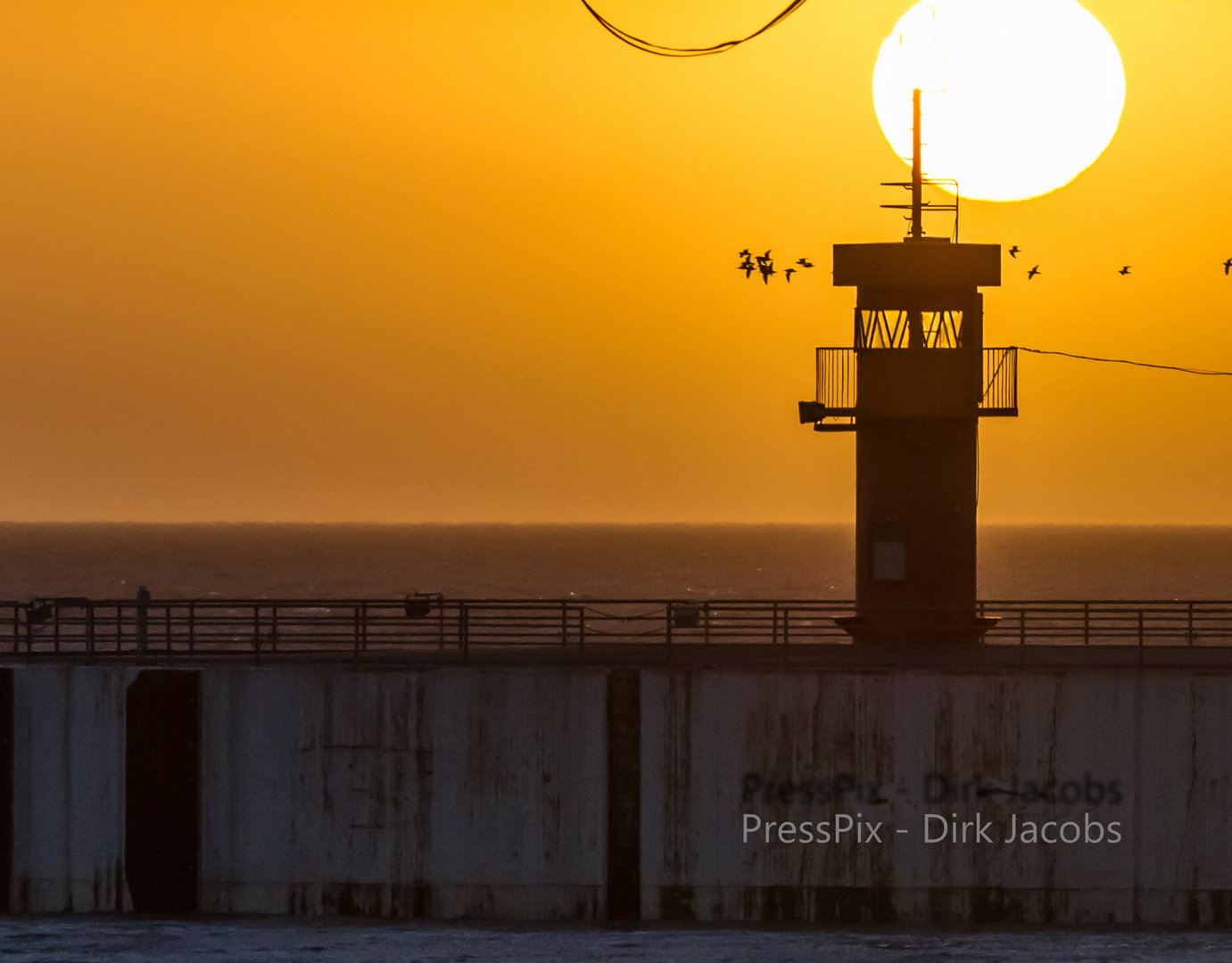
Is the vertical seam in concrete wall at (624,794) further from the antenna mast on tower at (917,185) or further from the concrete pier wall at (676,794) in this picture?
the antenna mast on tower at (917,185)

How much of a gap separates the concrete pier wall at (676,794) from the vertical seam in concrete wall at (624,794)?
0.05m

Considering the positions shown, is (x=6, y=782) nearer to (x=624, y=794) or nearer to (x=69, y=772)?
(x=69, y=772)

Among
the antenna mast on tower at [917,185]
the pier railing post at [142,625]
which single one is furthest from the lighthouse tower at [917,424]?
the pier railing post at [142,625]

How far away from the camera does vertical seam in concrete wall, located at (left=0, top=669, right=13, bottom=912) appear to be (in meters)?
29.5

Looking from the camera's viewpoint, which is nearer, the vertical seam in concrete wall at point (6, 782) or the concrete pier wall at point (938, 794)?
the concrete pier wall at point (938, 794)

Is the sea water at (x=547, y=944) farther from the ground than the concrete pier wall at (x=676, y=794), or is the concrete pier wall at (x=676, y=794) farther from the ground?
the concrete pier wall at (x=676, y=794)

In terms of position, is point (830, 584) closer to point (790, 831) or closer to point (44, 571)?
point (44, 571)

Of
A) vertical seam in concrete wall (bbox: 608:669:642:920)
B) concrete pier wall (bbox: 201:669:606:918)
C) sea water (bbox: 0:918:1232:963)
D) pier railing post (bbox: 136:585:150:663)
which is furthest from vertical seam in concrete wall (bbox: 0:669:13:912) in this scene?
vertical seam in concrete wall (bbox: 608:669:642:920)

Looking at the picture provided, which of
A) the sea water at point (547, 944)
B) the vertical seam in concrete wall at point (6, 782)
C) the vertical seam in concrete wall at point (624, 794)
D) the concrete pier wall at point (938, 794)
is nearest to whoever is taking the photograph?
the sea water at point (547, 944)

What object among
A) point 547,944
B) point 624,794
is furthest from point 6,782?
point 624,794

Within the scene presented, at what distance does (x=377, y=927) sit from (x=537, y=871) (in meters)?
2.68

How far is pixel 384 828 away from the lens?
29.3 metres

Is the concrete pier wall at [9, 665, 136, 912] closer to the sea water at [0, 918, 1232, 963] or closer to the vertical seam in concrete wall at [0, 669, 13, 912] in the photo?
the vertical seam in concrete wall at [0, 669, 13, 912]

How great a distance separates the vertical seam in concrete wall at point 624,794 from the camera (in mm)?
29078
